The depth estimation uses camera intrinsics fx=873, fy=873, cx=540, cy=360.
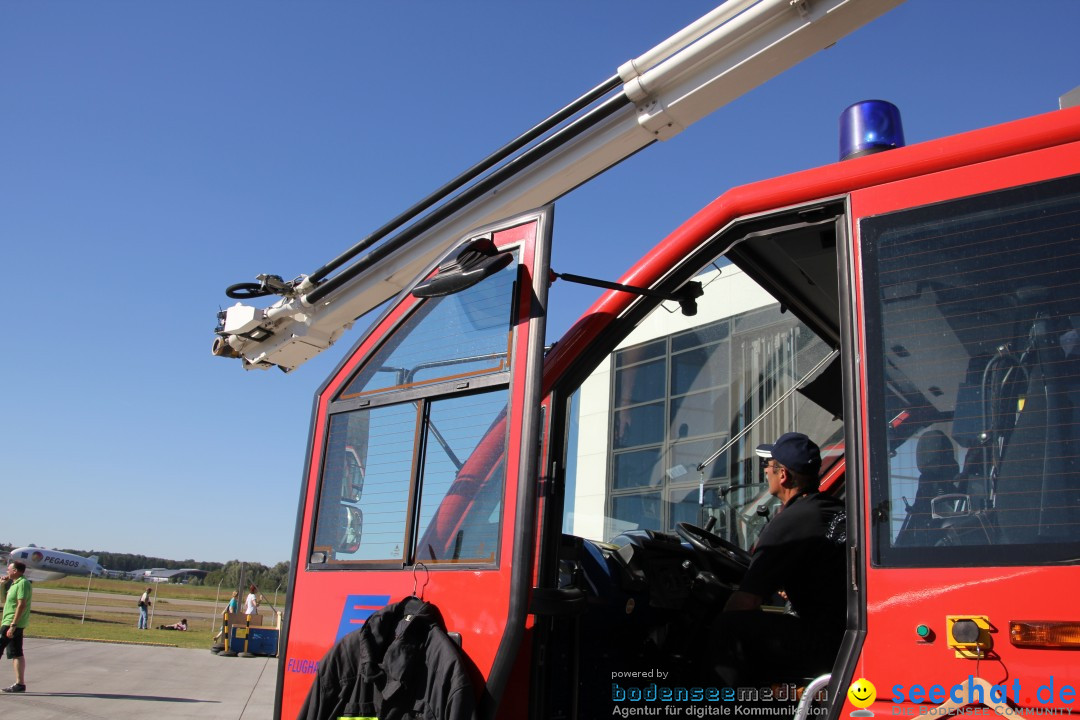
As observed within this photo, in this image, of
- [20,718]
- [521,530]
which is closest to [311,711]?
[521,530]

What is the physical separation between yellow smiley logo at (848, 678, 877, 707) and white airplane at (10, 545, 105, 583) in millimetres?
77824

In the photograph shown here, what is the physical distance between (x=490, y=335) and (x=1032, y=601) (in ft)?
5.80

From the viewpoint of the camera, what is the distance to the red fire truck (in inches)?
83.7

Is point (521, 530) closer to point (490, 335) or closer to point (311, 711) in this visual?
point (490, 335)

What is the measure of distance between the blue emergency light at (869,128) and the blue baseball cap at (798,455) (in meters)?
1.12

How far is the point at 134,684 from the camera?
10.8m

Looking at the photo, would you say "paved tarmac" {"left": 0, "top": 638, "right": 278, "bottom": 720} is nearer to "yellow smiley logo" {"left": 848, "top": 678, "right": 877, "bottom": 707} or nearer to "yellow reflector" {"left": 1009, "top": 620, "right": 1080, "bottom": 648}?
"yellow smiley logo" {"left": 848, "top": 678, "right": 877, "bottom": 707}

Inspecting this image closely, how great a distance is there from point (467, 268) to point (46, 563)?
8323 cm

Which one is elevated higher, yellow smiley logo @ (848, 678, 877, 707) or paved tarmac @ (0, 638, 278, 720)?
yellow smiley logo @ (848, 678, 877, 707)

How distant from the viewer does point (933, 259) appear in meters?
2.40

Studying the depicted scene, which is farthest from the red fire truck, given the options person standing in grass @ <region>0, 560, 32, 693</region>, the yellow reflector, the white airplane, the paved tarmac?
the white airplane

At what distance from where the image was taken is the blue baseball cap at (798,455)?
3.38 m

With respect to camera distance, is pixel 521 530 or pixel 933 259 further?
pixel 521 530

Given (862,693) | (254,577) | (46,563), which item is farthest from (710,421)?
(46,563)
